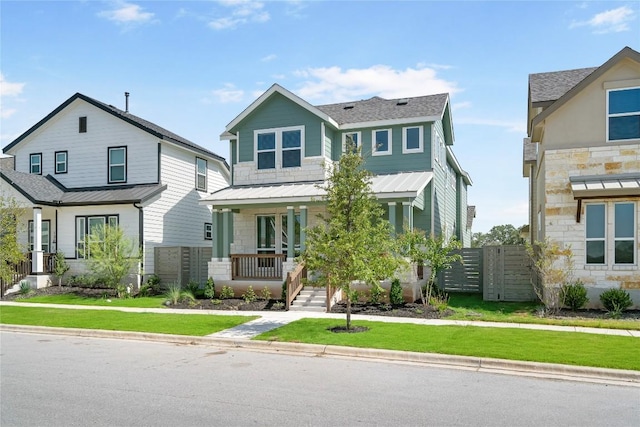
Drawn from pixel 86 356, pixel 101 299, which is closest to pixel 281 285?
pixel 101 299

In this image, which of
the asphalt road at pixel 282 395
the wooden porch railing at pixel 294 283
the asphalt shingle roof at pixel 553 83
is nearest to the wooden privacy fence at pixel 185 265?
the wooden porch railing at pixel 294 283

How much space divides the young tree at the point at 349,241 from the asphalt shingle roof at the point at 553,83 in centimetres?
841

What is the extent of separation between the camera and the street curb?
27.8ft

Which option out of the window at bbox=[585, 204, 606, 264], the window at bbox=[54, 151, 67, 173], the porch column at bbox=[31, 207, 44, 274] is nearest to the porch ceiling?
the window at bbox=[585, 204, 606, 264]

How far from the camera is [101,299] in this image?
2058 cm

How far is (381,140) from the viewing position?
22.0 m

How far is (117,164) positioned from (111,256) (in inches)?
234

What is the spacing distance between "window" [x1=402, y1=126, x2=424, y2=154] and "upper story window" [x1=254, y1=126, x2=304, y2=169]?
439 cm

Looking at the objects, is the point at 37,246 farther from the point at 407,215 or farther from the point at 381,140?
the point at 407,215

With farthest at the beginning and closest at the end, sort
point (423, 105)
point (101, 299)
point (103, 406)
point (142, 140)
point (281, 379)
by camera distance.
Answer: point (142, 140)
point (423, 105)
point (101, 299)
point (281, 379)
point (103, 406)

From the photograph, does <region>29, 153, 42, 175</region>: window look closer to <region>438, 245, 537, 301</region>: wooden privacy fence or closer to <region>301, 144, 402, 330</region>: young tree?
<region>301, 144, 402, 330</region>: young tree

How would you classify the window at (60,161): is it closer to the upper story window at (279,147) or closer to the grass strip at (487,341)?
the upper story window at (279,147)

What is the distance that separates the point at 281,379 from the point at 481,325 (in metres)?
6.60

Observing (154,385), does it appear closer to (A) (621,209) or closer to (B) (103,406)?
(B) (103,406)
